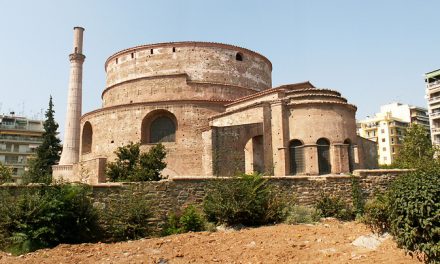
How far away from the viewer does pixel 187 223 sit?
11352 mm

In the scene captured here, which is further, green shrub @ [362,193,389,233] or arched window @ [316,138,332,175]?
arched window @ [316,138,332,175]

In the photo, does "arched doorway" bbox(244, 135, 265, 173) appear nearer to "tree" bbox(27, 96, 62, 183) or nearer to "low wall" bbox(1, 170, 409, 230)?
"low wall" bbox(1, 170, 409, 230)

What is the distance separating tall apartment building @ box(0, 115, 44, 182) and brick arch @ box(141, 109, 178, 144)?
41.7 meters

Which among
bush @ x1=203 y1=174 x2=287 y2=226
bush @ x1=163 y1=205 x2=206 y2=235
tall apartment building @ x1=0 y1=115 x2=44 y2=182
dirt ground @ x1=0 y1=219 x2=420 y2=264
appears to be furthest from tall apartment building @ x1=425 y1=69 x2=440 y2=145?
tall apartment building @ x1=0 y1=115 x2=44 y2=182

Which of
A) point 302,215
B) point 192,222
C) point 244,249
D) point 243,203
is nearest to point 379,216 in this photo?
point 302,215

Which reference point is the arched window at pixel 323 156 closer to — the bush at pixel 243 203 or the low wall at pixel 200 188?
the low wall at pixel 200 188

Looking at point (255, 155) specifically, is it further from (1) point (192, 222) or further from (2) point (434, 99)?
(2) point (434, 99)

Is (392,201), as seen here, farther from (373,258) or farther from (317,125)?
(317,125)

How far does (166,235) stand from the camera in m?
11.3

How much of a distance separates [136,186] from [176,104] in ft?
44.3

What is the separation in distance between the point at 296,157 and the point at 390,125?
51.3m

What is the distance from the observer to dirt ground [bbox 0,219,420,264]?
8570 millimetres

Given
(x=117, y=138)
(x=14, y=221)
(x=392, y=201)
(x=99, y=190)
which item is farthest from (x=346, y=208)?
(x=117, y=138)

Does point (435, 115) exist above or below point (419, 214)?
above
